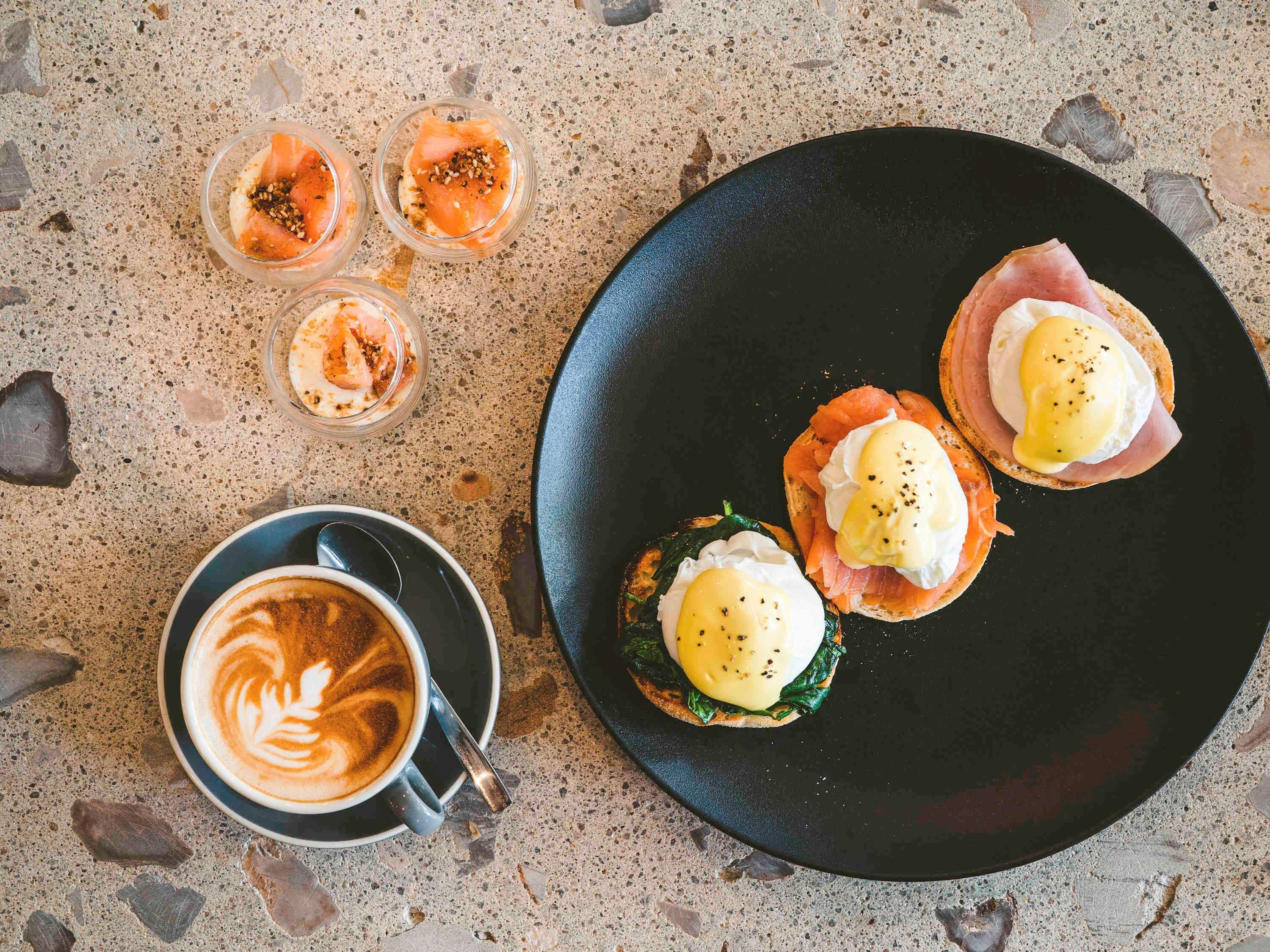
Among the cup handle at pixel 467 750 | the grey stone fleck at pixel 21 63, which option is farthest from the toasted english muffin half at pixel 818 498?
the grey stone fleck at pixel 21 63

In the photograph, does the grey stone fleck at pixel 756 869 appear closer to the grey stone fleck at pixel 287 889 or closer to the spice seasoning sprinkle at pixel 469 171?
the grey stone fleck at pixel 287 889

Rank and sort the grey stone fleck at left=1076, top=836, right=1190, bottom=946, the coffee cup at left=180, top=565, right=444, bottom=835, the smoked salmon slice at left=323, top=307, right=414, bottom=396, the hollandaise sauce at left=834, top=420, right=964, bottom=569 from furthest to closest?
the grey stone fleck at left=1076, top=836, right=1190, bottom=946 < the smoked salmon slice at left=323, top=307, right=414, bottom=396 < the hollandaise sauce at left=834, top=420, right=964, bottom=569 < the coffee cup at left=180, top=565, right=444, bottom=835

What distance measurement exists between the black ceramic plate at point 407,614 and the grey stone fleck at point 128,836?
10.6 inches

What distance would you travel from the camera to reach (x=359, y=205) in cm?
180

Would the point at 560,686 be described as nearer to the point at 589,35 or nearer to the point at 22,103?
the point at 589,35

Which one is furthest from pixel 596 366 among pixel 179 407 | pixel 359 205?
pixel 179 407

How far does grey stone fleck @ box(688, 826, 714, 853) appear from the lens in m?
1.88

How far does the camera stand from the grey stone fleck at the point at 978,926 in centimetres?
192

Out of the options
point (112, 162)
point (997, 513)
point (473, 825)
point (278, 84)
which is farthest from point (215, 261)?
point (997, 513)

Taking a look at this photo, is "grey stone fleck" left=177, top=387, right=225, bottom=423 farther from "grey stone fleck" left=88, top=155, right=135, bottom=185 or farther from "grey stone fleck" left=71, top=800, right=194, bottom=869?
"grey stone fleck" left=71, top=800, right=194, bottom=869

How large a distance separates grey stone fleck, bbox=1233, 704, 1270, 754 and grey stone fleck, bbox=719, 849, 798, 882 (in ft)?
3.74

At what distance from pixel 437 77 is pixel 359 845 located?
1784mm

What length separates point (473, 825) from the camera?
A: 1.85 meters

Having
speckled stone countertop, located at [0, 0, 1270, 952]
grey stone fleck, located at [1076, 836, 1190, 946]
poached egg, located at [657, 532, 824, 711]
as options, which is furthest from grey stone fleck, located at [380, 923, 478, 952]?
grey stone fleck, located at [1076, 836, 1190, 946]
